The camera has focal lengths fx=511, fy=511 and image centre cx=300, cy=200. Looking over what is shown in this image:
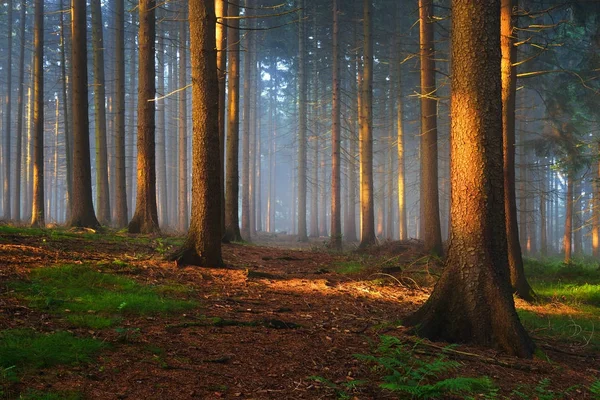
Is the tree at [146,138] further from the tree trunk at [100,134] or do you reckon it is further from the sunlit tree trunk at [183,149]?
the sunlit tree trunk at [183,149]

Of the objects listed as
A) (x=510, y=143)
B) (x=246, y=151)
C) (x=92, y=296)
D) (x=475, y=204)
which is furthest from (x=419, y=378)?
(x=246, y=151)

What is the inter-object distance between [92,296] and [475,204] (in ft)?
17.3

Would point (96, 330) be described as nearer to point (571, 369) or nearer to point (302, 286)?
point (302, 286)

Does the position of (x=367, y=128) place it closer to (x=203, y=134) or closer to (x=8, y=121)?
(x=203, y=134)

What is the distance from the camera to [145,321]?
6016 millimetres

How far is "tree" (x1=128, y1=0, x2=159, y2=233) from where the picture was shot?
14.9m

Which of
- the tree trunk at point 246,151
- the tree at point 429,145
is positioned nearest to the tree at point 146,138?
the tree at point 429,145

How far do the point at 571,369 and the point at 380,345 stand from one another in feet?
8.75

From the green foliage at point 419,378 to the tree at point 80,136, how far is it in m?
12.2

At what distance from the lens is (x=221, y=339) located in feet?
18.7

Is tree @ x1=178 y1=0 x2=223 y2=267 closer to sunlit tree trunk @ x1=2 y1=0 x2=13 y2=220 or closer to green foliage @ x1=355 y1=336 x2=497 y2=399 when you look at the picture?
green foliage @ x1=355 y1=336 x2=497 y2=399

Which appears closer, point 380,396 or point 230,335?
point 380,396

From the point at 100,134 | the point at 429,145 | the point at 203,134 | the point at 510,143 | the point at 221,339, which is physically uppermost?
the point at 100,134

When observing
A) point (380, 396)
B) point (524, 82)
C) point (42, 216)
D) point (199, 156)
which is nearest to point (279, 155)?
point (524, 82)
